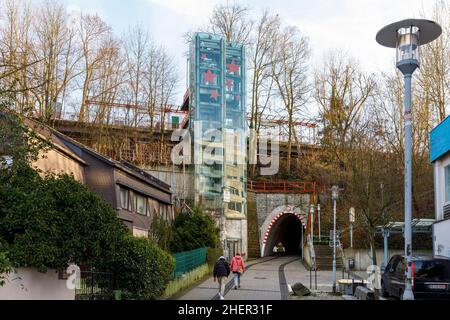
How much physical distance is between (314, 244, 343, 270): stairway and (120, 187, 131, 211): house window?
13.8 meters

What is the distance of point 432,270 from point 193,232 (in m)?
16.0

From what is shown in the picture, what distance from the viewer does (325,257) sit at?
36000 millimetres

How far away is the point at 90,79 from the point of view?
44938mm

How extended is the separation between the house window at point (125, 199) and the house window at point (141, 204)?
1613mm

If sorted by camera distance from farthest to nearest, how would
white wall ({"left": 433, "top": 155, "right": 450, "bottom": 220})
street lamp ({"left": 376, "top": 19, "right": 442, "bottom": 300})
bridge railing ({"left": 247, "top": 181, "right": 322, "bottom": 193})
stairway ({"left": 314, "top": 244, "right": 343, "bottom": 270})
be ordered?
bridge railing ({"left": 247, "top": 181, "right": 322, "bottom": 193})
stairway ({"left": 314, "top": 244, "right": 343, "bottom": 270})
white wall ({"left": 433, "top": 155, "right": 450, "bottom": 220})
street lamp ({"left": 376, "top": 19, "right": 442, "bottom": 300})

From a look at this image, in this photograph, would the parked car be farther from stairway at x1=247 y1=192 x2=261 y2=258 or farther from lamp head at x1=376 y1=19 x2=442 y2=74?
stairway at x1=247 y1=192 x2=261 y2=258

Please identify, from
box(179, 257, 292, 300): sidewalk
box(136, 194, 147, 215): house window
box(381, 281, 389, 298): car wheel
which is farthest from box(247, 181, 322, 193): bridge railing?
box(381, 281, 389, 298): car wheel

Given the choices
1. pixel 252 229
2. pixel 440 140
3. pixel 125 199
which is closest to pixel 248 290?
pixel 125 199

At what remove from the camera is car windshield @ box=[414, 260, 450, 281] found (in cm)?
1716

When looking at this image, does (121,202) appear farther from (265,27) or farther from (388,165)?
(265,27)

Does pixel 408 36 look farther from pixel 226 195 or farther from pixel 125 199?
pixel 226 195

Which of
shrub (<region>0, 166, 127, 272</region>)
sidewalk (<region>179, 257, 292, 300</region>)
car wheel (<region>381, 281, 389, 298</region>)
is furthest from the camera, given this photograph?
car wheel (<region>381, 281, 389, 298</region>)

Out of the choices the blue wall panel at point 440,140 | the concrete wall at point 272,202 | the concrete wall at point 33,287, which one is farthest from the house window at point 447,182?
the concrete wall at point 272,202

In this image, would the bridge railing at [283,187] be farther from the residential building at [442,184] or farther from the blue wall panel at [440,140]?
the residential building at [442,184]
